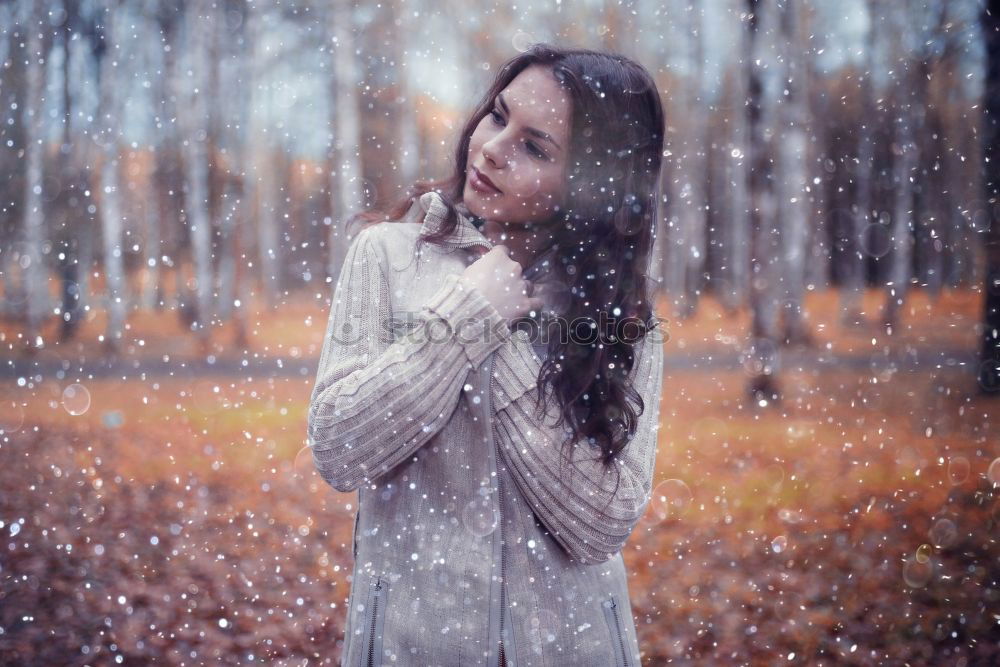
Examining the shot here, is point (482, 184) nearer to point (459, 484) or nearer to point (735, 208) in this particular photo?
point (459, 484)

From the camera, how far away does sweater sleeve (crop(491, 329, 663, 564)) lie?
1276 millimetres

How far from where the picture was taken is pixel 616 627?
1.41 meters

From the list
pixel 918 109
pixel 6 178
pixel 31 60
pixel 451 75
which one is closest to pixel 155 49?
pixel 31 60

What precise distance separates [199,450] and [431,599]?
6356 mm

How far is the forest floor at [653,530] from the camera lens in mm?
3930

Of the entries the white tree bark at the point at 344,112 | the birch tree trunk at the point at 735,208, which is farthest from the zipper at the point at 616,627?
the birch tree trunk at the point at 735,208

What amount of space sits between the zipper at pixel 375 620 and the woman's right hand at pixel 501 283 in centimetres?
58

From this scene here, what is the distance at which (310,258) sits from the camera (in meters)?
31.5

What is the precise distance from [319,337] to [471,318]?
51.6 feet

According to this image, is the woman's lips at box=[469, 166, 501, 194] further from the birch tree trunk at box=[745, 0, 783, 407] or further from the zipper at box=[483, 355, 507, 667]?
the birch tree trunk at box=[745, 0, 783, 407]

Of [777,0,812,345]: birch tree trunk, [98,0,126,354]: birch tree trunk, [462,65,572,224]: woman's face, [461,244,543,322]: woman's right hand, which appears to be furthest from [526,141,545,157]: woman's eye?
[98,0,126,354]: birch tree trunk

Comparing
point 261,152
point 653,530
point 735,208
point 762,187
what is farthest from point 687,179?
point 653,530

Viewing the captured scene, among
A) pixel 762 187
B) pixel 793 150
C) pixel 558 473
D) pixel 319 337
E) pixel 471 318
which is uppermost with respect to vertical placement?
pixel 471 318

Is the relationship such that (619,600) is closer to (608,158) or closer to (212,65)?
(608,158)
